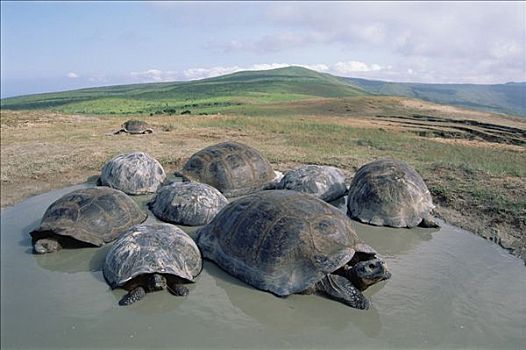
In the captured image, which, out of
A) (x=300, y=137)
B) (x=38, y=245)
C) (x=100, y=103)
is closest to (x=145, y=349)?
(x=38, y=245)

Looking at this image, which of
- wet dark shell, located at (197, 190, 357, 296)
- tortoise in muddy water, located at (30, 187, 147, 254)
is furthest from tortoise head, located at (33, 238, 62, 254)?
wet dark shell, located at (197, 190, 357, 296)

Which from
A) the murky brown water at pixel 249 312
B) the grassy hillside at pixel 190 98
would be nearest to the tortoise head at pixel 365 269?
the murky brown water at pixel 249 312

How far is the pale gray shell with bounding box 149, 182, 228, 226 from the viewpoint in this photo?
29.5ft

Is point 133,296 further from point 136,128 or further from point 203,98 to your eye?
point 203,98

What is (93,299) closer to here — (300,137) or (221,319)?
(221,319)

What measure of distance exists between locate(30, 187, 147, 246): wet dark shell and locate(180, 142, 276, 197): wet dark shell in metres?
2.74

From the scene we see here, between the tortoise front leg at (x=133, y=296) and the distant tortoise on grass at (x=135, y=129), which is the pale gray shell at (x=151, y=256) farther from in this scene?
the distant tortoise on grass at (x=135, y=129)

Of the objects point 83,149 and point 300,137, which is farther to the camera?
point 300,137

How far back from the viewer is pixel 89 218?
7.87 meters

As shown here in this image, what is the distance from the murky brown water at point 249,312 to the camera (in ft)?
18.4

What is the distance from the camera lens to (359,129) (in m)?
24.3

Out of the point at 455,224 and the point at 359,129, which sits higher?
the point at 359,129

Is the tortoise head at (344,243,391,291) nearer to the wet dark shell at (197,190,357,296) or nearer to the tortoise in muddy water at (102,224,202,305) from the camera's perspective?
the wet dark shell at (197,190,357,296)

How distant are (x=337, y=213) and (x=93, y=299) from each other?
3767mm
